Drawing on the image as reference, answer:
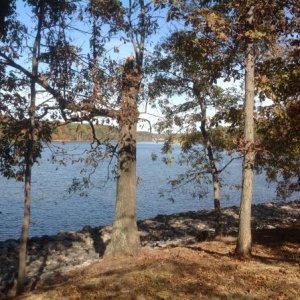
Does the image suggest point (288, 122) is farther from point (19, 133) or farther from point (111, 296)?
point (19, 133)

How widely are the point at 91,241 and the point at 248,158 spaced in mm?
11898

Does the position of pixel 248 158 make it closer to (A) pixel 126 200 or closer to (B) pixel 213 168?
(A) pixel 126 200

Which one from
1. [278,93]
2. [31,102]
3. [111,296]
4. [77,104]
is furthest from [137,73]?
[111,296]

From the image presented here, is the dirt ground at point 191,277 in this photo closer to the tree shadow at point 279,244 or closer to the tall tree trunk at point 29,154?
the tree shadow at point 279,244

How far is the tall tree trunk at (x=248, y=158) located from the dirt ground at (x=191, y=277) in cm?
61

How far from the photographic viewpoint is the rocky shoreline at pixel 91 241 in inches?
610

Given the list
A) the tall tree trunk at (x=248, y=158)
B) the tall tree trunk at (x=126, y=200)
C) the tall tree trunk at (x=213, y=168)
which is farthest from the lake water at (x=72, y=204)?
the tall tree trunk at (x=248, y=158)

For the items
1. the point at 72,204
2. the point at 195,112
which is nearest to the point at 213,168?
the point at 195,112

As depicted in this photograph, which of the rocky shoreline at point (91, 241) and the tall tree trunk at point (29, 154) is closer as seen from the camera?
the tall tree trunk at point (29, 154)

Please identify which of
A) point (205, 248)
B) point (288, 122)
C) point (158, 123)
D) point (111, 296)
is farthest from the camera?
point (158, 123)

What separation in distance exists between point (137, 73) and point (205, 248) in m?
6.40

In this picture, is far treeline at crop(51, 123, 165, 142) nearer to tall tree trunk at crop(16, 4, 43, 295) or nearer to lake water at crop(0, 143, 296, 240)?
tall tree trunk at crop(16, 4, 43, 295)

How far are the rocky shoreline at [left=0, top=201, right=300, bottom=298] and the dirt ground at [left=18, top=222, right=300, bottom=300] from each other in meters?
1.97

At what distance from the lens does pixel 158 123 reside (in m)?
18.3
